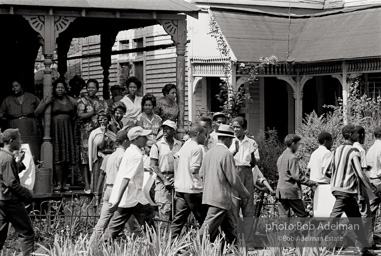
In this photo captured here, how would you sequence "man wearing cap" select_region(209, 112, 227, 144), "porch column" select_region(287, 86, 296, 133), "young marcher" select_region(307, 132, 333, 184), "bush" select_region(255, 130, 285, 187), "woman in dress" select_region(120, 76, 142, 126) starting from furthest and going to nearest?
"porch column" select_region(287, 86, 296, 133) → "bush" select_region(255, 130, 285, 187) → "woman in dress" select_region(120, 76, 142, 126) → "man wearing cap" select_region(209, 112, 227, 144) → "young marcher" select_region(307, 132, 333, 184)

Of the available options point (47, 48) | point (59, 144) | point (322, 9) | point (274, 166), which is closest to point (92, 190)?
point (59, 144)

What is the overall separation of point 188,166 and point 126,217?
1.47m

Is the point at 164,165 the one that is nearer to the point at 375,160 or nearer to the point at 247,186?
Result: the point at 247,186

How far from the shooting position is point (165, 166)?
569 inches

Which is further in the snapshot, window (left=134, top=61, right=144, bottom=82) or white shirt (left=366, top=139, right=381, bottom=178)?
window (left=134, top=61, right=144, bottom=82)

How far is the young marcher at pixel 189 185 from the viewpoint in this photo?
12.9 meters

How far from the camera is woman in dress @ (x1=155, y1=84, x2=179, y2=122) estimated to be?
17.5 m

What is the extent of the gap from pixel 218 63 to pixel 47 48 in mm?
11859

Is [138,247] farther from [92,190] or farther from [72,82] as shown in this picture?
[72,82]

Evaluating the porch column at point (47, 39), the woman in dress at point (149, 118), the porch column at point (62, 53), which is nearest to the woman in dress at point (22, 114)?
the porch column at point (47, 39)

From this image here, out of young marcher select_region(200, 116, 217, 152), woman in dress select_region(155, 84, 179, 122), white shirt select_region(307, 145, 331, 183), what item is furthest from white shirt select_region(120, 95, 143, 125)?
white shirt select_region(307, 145, 331, 183)

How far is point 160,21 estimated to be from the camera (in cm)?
1766

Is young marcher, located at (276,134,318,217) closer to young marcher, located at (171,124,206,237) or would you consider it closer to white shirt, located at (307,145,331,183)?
white shirt, located at (307,145,331,183)

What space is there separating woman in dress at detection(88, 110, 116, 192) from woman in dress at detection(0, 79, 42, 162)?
1.13 m
